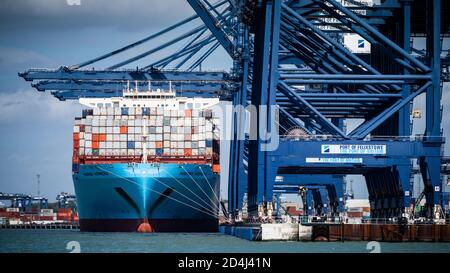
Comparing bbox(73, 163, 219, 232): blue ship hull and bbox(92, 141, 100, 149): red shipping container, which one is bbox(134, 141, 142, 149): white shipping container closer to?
bbox(92, 141, 100, 149): red shipping container

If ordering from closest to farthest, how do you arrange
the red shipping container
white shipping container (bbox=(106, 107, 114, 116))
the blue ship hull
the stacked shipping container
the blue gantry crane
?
1. the blue gantry crane
2. the blue ship hull
3. the stacked shipping container
4. the red shipping container
5. white shipping container (bbox=(106, 107, 114, 116))

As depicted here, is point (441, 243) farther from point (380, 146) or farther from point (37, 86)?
point (37, 86)

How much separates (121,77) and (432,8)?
27.4 metres

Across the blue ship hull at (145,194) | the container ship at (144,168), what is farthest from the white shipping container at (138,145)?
the blue ship hull at (145,194)

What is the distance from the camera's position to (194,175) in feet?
192

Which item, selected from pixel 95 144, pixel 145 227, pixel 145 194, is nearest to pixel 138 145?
pixel 95 144

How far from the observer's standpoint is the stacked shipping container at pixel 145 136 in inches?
2328

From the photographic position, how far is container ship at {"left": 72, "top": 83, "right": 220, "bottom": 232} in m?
57.7

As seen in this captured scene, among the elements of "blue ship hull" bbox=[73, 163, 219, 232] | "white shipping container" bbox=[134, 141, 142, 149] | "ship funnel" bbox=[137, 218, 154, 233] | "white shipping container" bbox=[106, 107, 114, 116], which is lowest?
"ship funnel" bbox=[137, 218, 154, 233]

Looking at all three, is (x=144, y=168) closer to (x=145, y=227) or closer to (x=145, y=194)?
(x=145, y=194)

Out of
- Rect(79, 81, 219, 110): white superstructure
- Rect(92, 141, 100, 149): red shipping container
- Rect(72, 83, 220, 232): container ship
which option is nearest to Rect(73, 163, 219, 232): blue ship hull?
Rect(72, 83, 220, 232): container ship

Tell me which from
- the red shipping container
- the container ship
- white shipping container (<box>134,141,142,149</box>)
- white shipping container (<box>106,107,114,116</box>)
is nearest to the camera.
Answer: the container ship

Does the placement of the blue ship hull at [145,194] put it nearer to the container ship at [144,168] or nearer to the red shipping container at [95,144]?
the container ship at [144,168]

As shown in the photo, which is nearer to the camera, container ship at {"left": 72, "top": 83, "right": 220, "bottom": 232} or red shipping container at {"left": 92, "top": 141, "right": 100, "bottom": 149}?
container ship at {"left": 72, "top": 83, "right": 220, "bottom": 232}
